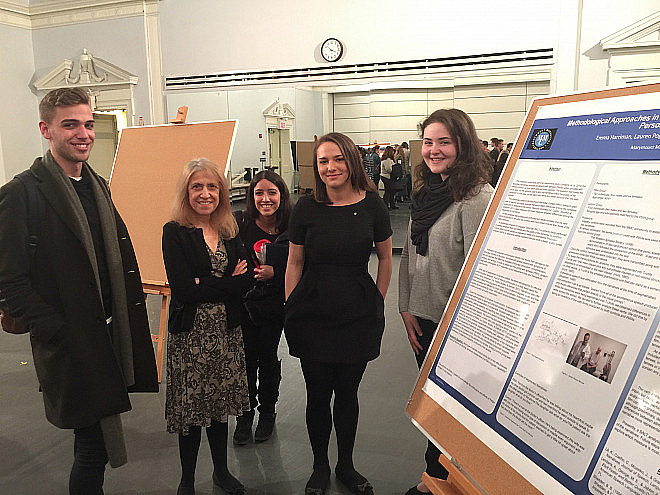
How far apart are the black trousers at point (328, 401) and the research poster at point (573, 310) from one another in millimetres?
946

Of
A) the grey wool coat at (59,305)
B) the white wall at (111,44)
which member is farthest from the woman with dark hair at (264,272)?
the white wall at (111,44)

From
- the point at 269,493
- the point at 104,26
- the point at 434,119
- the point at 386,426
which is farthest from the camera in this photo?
the point at 104,26

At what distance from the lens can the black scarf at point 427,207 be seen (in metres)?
2.11

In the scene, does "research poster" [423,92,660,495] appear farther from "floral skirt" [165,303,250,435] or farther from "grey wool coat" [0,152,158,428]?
"grey wool coat" [0,152,158,428]

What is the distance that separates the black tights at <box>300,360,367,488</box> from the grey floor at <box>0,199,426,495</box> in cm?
14

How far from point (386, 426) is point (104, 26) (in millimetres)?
7940

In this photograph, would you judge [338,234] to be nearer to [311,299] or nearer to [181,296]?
[311,299]

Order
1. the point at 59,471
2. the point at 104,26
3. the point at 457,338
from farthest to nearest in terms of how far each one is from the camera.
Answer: the point at 104,26, the point at 59,471, the point at 457,338

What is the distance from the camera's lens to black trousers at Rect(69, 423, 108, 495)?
2.02 m

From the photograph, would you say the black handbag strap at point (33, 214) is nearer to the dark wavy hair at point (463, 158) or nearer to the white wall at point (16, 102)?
the dark wavy hair at point (463, 158)

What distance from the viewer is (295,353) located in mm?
2309

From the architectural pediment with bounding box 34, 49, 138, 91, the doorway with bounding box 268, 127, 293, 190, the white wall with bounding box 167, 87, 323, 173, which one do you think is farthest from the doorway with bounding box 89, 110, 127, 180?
the doorway with bounding box 268, 127, 293, 190

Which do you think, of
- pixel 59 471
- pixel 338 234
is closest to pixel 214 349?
pixel 338 234

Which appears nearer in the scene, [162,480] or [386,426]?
[162,480]
